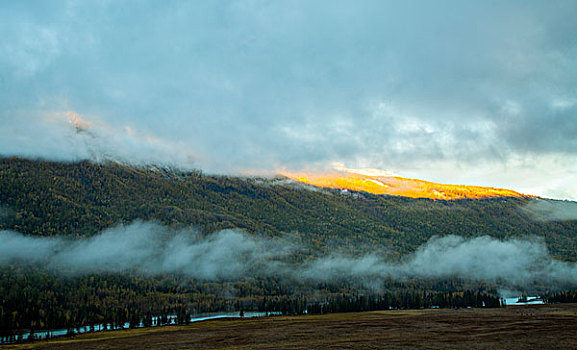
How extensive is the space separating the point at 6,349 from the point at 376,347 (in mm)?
133964

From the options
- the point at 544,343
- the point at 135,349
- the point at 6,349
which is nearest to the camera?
the point at 544,343

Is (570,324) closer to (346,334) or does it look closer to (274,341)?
(346,334)

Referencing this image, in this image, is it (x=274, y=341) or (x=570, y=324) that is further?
(x=570, y=324)

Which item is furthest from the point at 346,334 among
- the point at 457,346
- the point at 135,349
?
the point at 135,349

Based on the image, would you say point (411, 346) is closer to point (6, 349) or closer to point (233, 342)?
point (233, 342)

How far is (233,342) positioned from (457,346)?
224 ft

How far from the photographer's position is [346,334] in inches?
5423

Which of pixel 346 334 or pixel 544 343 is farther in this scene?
pixel 346 334

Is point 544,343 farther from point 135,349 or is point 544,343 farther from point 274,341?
point 135,349

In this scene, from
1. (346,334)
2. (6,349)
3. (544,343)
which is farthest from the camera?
(6,349)

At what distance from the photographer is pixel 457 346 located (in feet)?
322

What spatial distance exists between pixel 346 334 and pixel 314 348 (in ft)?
128

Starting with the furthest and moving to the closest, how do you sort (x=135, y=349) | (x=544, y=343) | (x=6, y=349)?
(x=6, y=349) → (x=135, y=349) → (x=544, y=343)

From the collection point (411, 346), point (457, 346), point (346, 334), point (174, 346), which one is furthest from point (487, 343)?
point (174, 346)
